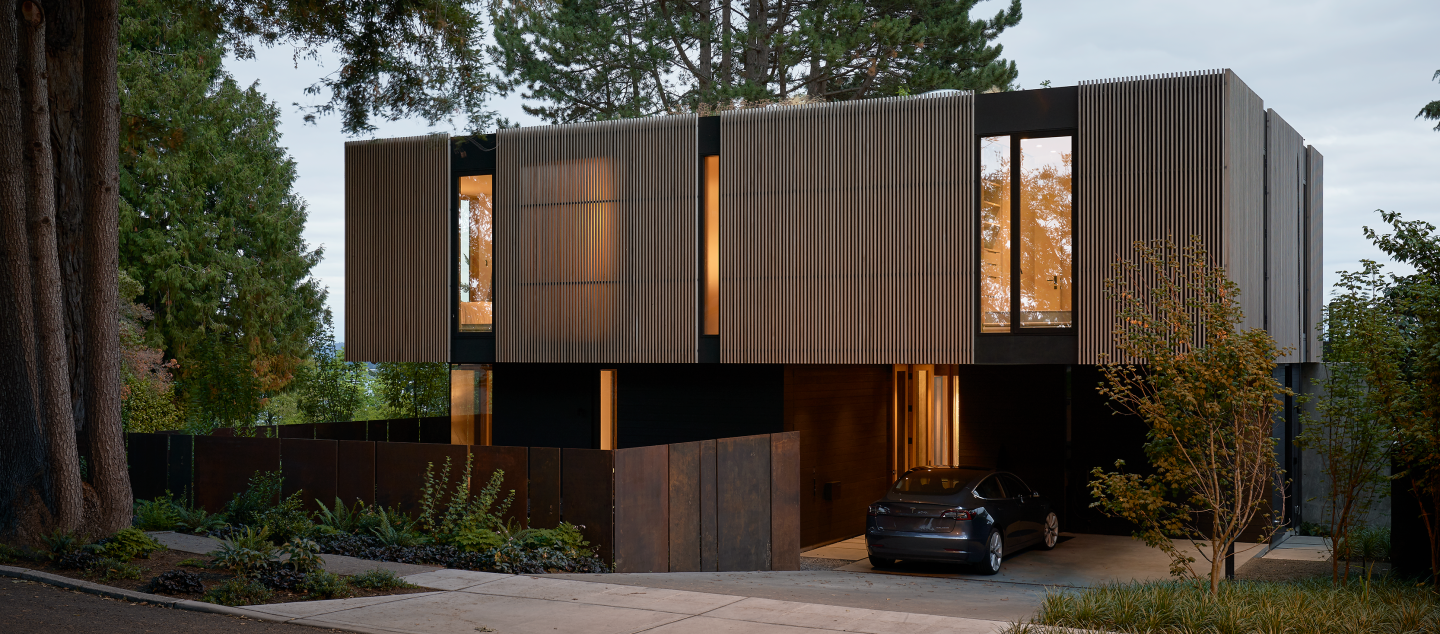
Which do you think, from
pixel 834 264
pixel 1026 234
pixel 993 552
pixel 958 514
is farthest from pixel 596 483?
pixel 1026 234

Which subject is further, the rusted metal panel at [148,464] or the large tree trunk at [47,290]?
the rusted metal panel at [148,464]

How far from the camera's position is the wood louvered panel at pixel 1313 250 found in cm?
2105

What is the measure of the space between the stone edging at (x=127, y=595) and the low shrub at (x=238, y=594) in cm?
12

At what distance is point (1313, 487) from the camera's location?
20641mm

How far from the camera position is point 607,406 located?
1975 cm

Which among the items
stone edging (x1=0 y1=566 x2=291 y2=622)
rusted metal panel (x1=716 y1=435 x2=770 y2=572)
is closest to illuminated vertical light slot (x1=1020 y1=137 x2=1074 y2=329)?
rusted metal panel (x1=716 y1=435 x2=770 y2=572)

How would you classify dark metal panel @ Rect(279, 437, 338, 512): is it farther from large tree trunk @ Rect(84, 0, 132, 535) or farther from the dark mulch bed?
the dark mulch bed

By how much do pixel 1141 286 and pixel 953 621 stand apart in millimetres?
7206

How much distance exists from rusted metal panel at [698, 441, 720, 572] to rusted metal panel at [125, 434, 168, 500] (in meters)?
8.13

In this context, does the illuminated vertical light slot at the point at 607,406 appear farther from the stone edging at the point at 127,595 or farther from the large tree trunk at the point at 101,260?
the stone edging at the point at 127,595

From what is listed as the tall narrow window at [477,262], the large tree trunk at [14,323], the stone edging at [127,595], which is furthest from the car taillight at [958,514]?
the large tree trunk at [14,323]

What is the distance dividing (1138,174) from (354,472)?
10866mm

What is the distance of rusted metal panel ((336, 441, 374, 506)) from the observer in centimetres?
1421

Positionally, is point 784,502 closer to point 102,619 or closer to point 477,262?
point 477,262
